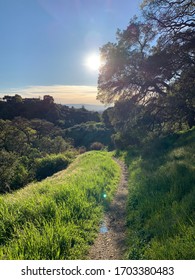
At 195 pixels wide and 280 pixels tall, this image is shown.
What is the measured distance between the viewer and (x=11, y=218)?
718 cm

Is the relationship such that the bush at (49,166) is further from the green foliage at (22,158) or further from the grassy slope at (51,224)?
the grassy slope at (51,224)

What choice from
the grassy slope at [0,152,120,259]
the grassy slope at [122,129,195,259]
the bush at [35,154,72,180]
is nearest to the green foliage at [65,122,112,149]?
the bush at [35,154,72,180]

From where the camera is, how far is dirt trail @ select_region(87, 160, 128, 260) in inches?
257

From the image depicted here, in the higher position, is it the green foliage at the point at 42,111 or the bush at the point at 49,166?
the green foliage at the point at 42,111

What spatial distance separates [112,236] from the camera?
7.63 meters

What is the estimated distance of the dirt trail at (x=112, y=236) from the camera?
6.52 metres

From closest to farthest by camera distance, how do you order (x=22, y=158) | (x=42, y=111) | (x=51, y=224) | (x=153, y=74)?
(x=51, y=224)
(x=153, y=74)
(x=22, y=158)
(x=42, y=111)

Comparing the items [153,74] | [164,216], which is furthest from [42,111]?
[164,216]

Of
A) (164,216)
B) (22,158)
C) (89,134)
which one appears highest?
(164,216)

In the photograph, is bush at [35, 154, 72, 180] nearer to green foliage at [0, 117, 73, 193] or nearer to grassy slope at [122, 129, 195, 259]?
green foliage at [0, 117, 73, 193]

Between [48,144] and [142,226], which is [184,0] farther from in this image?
[48,144]

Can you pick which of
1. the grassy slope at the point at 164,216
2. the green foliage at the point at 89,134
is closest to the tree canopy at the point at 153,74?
the grassy slope at the point at 164,216

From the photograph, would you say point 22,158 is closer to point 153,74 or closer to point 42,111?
point 153,74

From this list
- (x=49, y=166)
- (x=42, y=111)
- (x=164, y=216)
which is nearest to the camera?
(x=164, y=216)
